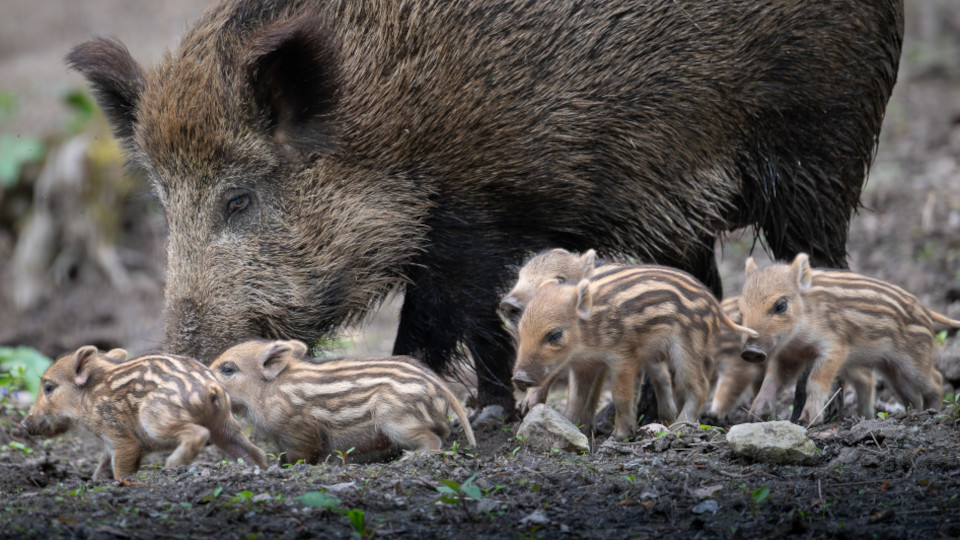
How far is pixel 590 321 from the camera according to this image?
4922mm

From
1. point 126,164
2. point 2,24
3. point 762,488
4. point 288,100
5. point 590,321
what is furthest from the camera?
point 2,24

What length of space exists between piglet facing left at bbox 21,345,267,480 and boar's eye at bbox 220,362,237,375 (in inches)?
6.0

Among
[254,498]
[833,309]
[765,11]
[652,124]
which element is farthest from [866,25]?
[254,498]

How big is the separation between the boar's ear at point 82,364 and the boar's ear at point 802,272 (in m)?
3.34

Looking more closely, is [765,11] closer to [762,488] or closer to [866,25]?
[866,25]

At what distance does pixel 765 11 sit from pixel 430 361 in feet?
8.52

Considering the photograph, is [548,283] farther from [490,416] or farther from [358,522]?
[358,522]

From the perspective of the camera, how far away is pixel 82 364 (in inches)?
198

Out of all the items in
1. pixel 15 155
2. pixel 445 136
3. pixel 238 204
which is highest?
pixel 15 155

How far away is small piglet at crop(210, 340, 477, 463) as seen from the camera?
15.9 feet

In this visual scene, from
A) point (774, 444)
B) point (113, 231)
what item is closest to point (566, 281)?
point (774, 444)

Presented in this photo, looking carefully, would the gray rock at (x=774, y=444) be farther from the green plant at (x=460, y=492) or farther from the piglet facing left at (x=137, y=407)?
the piglet facing left at (x=137, y=407)

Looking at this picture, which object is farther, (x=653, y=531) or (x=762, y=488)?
(x=762, y=488)

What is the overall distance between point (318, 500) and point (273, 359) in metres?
1.52
